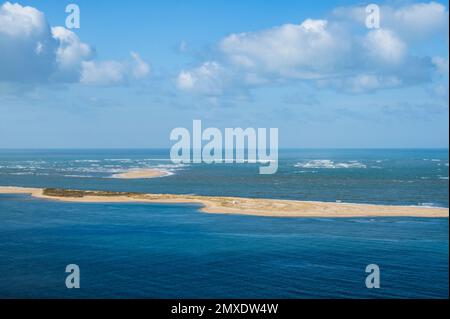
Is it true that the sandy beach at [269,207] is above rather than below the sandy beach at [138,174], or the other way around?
below

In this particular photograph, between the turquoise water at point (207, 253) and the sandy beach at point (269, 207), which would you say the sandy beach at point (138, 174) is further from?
the turquoise water at point (207, 253)

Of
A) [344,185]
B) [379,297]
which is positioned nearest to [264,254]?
[379,297]

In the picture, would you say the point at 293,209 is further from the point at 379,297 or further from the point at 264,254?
the point at 379,297

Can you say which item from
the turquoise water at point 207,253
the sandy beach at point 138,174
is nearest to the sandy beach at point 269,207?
the turquoise water at point 207,253

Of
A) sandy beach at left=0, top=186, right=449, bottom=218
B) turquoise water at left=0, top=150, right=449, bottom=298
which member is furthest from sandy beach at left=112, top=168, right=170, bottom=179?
turquoise water at left=0, top=150, right=449, bottom=298
